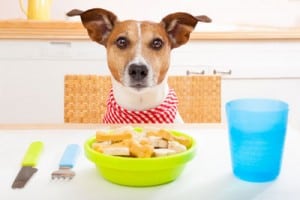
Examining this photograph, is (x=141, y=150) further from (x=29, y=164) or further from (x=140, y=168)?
(x=29, y=164)

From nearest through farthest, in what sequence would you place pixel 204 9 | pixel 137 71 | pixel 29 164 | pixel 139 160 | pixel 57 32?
pixel 139 160, pixel 29 164, pixel 137 71, pixel 57 32, pixel 204 9

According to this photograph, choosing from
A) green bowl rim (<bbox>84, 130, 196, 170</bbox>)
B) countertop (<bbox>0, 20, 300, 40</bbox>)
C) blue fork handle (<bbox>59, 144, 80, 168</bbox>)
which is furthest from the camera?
countertop (<bbox>0, 20, 300, 40</bbox>)

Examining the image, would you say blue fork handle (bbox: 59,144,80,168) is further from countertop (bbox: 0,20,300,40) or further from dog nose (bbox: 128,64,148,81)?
countertop (bbox: 0,20,300,40)

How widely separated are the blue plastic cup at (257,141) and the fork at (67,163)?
0.29 metres

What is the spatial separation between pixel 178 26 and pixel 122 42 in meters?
0.20

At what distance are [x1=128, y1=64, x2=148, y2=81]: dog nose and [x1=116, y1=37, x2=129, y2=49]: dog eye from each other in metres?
0.09

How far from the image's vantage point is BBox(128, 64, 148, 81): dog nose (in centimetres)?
148

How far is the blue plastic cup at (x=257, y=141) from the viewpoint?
30.6 inches

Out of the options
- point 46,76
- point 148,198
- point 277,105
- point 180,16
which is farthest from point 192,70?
point 148,198

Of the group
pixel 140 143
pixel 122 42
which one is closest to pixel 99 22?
pixel 122 42

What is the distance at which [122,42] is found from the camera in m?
1.54

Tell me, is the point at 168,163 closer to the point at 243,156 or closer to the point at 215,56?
the point at 243,156

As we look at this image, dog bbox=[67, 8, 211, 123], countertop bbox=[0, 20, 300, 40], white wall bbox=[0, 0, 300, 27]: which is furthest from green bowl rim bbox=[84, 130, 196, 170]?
white wall bbox=[0, 0, 300, 27]
